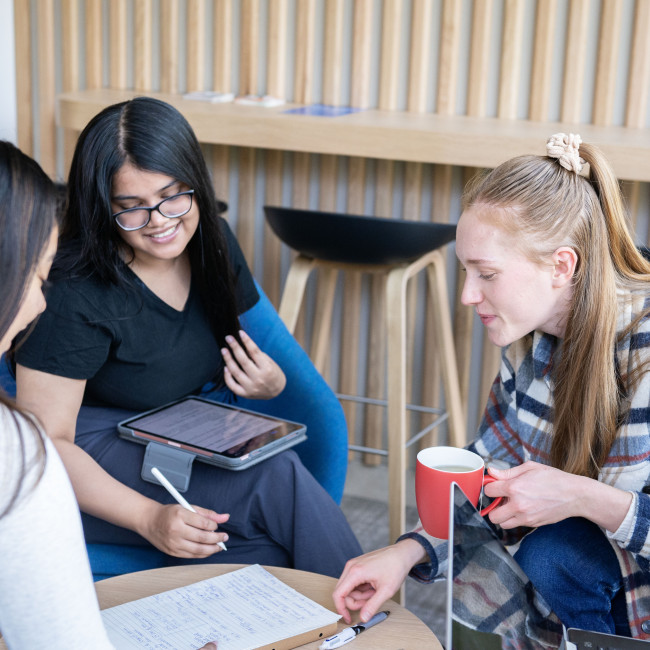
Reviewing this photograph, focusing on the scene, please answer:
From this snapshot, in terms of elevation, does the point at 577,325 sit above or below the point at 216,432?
above

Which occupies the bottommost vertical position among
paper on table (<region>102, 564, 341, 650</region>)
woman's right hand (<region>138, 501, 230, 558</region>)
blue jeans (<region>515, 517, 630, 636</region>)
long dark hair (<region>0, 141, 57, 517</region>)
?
blue jeans (<region>515, 517, 630, 636</region>)

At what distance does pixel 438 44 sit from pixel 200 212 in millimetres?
1278

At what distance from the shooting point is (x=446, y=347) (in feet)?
8.74

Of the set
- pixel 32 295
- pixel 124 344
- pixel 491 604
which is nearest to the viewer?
pixel 32 295

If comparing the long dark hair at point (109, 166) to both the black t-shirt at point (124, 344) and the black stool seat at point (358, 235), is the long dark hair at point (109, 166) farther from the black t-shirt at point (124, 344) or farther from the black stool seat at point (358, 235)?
the black stool seat at point (358, 235)

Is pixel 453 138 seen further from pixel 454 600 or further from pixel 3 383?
pixel 454 600

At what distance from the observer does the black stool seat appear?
226 centimetres

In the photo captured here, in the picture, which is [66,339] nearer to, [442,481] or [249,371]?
[249,371]

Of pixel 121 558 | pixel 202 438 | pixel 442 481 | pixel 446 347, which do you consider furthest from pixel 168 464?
pixel 446 347

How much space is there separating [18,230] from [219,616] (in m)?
0.55

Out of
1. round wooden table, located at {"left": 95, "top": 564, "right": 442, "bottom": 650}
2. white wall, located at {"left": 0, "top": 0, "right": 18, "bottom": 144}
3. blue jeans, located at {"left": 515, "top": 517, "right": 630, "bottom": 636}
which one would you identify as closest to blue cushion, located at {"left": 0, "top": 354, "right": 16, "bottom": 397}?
round wooden table, located at {"left": 95, "top": 564, "right": 442, "bottom": 650}

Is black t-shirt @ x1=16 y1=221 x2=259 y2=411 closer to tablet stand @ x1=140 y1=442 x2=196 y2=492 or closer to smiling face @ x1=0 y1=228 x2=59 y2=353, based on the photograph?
tablet stand @ x1=140 y1=442 x2=196 y2=492

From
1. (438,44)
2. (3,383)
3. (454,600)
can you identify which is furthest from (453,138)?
(454,600)

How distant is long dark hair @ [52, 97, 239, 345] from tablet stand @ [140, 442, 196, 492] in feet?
1.07
